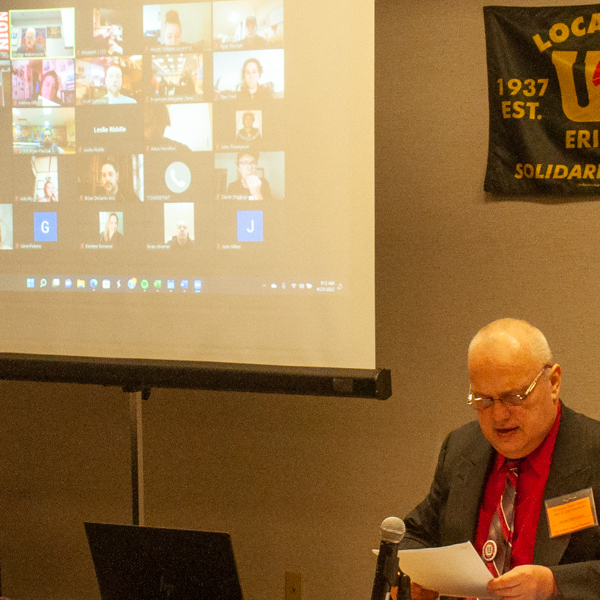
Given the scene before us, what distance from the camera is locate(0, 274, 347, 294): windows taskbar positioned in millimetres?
2385

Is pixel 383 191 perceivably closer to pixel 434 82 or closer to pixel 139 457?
pixel 434 82

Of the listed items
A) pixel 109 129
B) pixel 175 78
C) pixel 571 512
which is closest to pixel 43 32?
pixel 109 129

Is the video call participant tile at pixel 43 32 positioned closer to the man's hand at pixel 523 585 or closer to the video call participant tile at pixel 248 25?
the video call participant tile at pixel 248 25

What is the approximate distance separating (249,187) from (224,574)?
4.34ft

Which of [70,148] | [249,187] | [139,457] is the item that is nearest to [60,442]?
[139,457]

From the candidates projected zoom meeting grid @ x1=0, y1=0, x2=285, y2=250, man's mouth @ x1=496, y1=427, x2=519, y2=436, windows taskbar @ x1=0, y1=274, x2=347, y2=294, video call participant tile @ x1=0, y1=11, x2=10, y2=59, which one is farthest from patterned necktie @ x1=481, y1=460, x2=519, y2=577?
video call participant tile @ x1=0, y1=11, x2=10, y2=59

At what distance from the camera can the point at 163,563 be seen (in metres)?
1.54

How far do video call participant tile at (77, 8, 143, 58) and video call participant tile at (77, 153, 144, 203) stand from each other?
0.36m

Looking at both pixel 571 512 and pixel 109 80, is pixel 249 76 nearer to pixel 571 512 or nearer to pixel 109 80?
pixel 109 80

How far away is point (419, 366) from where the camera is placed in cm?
279

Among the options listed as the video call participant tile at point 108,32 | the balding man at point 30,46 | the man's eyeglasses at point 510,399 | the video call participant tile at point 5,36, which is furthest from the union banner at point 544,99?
the video call participant tile at point 5,36

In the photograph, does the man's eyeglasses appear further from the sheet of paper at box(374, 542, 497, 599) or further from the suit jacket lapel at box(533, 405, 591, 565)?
the sheet of paper at box(374, 542, 497, 599)

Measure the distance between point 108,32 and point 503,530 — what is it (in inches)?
80.3

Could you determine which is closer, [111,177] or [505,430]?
[505,430]
